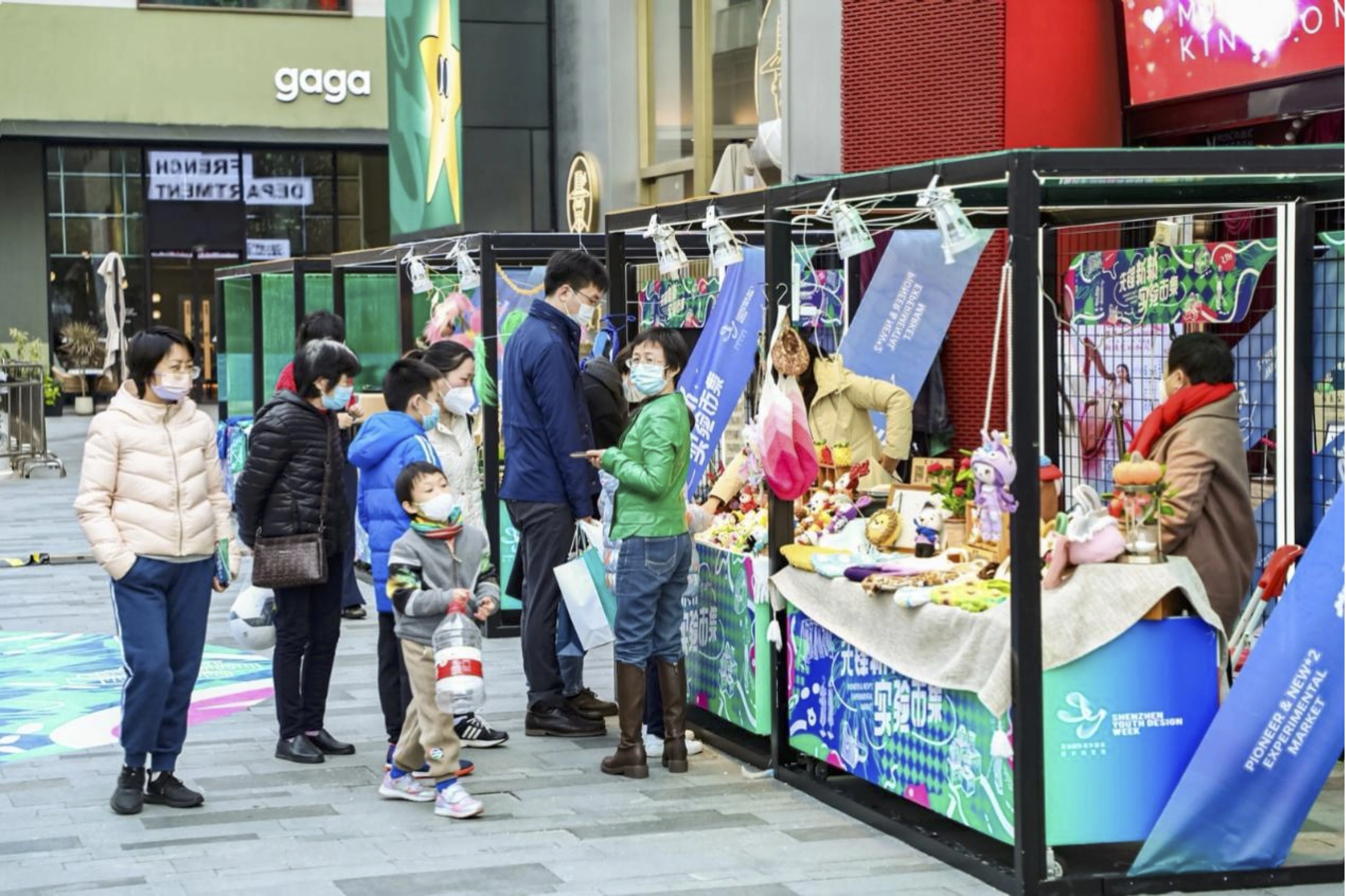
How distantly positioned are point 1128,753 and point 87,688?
19.4ft

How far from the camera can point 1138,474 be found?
20.0ft

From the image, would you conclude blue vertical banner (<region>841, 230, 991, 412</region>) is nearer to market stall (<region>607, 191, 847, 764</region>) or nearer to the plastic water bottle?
market stall (<region>607, 191, 847, 764</region>)

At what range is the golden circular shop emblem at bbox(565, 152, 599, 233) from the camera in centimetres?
1683

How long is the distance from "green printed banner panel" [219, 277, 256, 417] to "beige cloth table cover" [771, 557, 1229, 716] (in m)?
13.5

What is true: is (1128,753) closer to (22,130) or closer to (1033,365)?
(1033,365)

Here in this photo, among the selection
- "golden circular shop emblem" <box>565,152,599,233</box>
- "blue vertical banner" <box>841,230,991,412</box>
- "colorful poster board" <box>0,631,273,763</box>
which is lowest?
"colorful poster board" <box>0,631,273,763</box>

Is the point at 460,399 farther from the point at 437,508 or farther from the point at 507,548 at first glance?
the point at 507,548

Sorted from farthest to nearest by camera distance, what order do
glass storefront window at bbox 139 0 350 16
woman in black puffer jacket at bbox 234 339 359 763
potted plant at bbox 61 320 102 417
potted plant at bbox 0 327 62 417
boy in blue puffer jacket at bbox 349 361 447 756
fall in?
1. potted plant at bbox 61 320 102 417
2. glass storefront window at bbox 139 0 350 16
3. potted plant at bbox 0 327 62 417
4. woman in black puffer jacket at bbox 234 339 359 763
5. boy in blue puffer jacket at bbox 349 361 447 756

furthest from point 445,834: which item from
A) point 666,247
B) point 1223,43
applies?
point 1223,43

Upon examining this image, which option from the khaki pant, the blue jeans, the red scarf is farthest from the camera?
the blue jeans

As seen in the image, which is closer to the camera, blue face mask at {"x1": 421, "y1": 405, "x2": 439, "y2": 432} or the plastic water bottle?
the plastic water bottle

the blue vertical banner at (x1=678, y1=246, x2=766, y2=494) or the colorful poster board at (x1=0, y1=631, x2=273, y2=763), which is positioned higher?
the blue vertical banner at (x1=678, y1=246, x2=766, y2=494)

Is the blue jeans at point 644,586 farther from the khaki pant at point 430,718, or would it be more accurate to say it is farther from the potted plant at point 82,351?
the potted plant at point 82,351

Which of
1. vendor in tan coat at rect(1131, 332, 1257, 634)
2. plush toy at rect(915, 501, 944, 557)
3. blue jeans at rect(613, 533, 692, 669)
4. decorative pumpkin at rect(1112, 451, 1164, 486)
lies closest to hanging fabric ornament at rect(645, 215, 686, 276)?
blue jeans at rect(613, 533, 692, 669)
